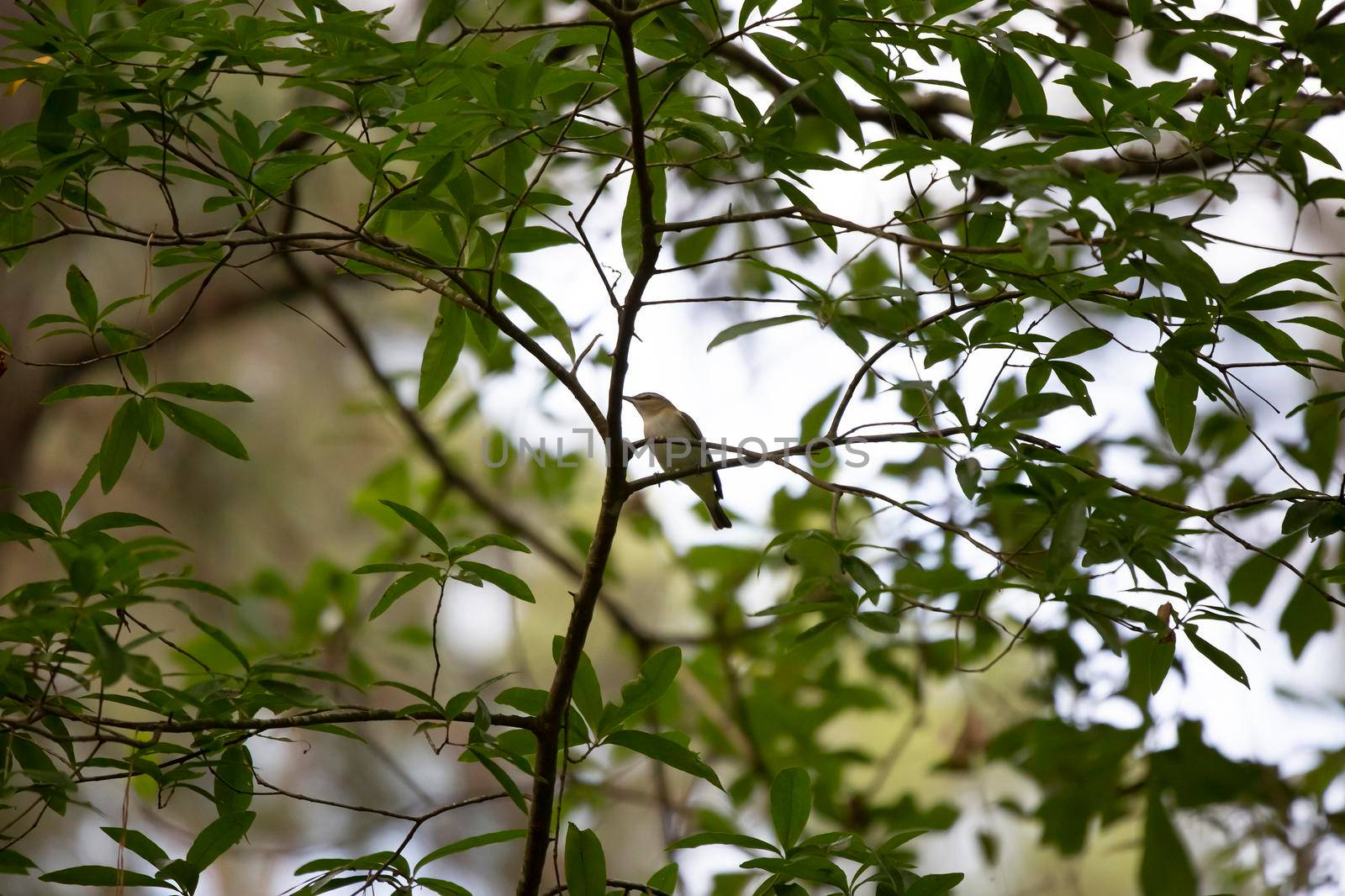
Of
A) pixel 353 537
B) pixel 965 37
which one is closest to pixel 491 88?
pixel 965 37

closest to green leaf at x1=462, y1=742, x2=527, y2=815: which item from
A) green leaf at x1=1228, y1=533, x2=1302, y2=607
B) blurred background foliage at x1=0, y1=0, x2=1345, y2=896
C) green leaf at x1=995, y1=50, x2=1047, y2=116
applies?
blurred background foliage at x1=0, y1=0, x2=1345, y2=896

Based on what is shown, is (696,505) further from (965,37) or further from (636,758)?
(965,37)

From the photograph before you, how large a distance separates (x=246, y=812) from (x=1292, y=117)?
2.13 meters

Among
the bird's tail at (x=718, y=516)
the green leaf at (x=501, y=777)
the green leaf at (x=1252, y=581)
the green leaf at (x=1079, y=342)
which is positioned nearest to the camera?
the green leaf at (x=501, y=777)

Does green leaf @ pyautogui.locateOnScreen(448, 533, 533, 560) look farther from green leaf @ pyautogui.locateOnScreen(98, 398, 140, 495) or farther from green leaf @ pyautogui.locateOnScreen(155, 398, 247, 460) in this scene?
green leaf @ pyautogui.locateOnScreen(98, 398, 140, 495)

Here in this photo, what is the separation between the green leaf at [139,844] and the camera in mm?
1754

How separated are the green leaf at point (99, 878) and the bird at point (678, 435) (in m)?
2.55

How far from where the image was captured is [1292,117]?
5.80 feet

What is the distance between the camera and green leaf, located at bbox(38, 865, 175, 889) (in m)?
1.70

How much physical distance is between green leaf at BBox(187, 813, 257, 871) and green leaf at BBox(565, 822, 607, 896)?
1.79 ft

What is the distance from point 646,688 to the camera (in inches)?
79.0

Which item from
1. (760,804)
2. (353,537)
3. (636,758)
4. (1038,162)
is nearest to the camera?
(1038,162)

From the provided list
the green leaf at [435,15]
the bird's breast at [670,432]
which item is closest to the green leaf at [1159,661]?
the green leaf at [435,15]

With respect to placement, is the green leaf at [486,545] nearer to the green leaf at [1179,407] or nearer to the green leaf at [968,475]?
the green leaf at [968,475]
